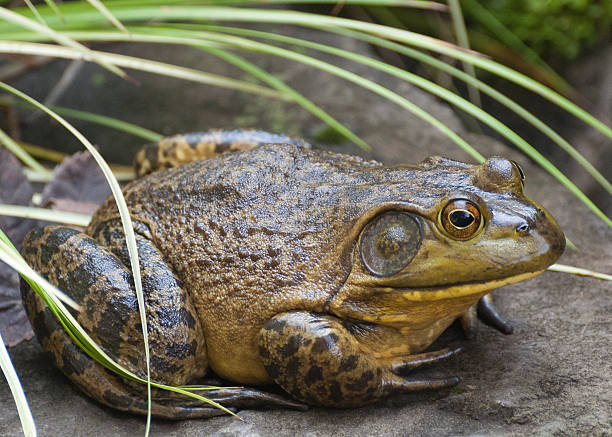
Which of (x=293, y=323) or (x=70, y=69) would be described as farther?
(x=70, y=69)

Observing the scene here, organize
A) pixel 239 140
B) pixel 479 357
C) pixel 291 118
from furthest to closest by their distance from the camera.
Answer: pixel 291 118 → pixel 239 140 → pixel 479 357

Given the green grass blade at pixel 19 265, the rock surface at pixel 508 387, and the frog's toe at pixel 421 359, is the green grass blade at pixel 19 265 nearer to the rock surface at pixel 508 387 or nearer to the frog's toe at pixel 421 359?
the rock surface at pixel 508 387

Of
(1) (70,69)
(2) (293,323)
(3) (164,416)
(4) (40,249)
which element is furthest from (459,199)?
(1) (70,69)

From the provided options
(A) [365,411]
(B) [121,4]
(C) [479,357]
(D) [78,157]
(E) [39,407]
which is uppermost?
(B) [121,4]

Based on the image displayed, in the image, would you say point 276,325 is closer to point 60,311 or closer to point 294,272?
point 294,272

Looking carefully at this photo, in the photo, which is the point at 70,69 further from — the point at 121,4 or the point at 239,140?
the point at 239,140

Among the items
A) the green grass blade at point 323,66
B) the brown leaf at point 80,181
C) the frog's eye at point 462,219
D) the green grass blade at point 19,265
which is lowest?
the green grass blade at point 19,265

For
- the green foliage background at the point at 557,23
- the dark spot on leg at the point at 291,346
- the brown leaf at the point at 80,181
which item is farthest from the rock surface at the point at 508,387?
the green foliage background at the point at 557,23
